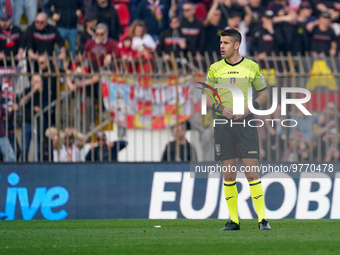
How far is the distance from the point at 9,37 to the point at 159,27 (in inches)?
130

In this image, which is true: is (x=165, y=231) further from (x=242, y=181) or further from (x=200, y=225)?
(x=242, y=181)

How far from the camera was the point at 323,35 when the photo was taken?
1856 cm

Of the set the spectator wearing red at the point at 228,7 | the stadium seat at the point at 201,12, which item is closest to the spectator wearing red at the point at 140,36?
the stadium seat at the point at 201,12

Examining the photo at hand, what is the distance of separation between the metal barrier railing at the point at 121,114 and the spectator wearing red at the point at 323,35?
398 cm

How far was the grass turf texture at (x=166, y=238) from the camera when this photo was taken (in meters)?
8.70

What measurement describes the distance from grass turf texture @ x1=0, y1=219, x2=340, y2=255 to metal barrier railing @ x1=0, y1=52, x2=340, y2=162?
1.52 metres

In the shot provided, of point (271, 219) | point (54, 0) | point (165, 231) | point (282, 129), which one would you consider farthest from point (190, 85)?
point (54, 0)

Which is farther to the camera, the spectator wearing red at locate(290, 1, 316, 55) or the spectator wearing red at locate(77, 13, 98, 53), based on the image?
the spectator wearing red at locate(290, 1, 316, 55)

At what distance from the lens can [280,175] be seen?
14.4 m

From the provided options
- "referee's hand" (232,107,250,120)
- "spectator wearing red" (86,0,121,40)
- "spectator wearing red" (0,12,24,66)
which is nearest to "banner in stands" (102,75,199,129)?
"spectator wearing red" (0,12,24,66)

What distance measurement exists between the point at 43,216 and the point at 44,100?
1898mm

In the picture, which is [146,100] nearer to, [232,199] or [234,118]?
[232,199]

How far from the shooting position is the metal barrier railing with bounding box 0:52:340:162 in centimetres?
1417

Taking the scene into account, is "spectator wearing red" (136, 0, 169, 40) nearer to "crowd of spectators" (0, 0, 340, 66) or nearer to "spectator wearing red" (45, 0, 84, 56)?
"crowd of spectators" (0, 0, 340, 66)
